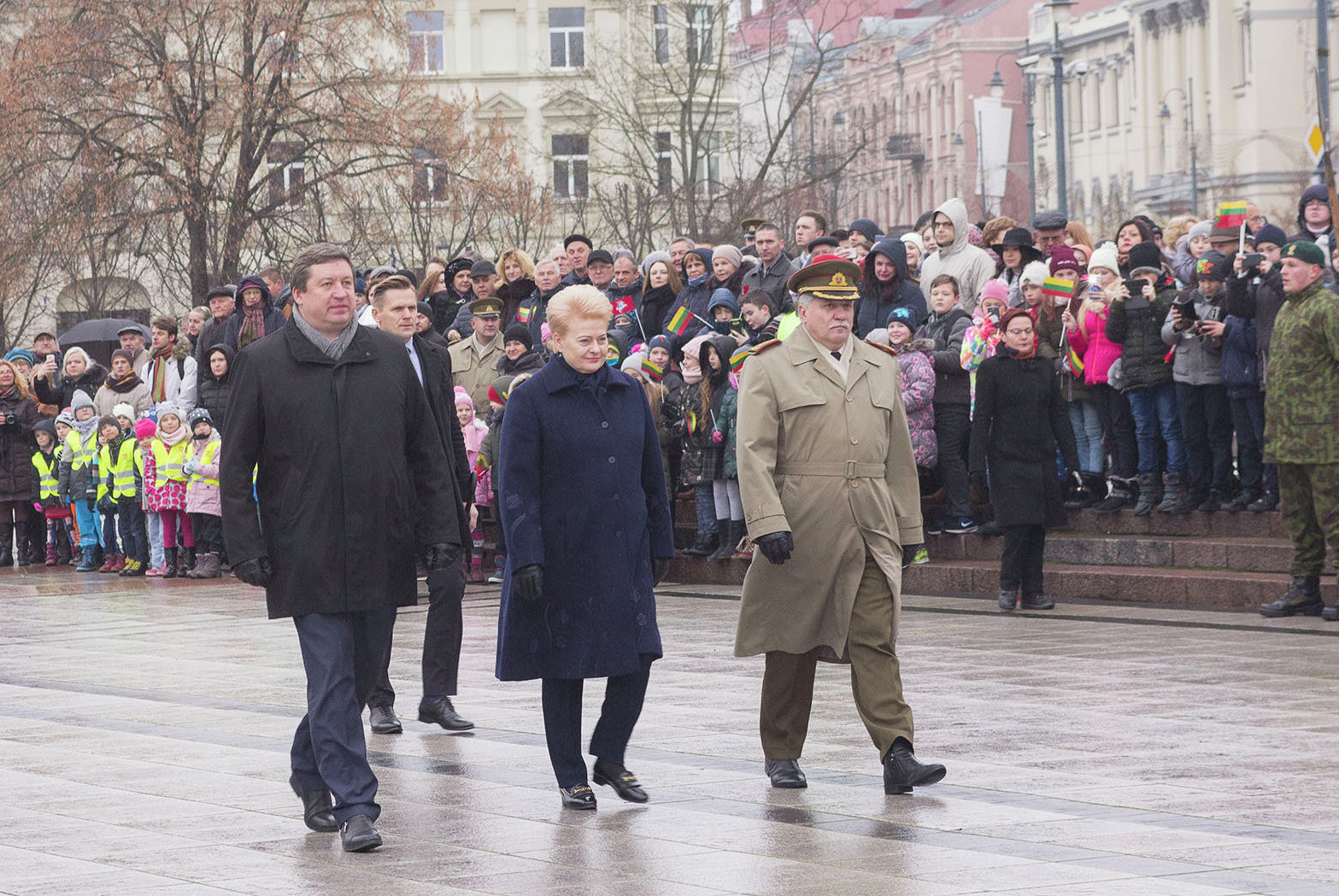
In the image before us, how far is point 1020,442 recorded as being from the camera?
14453mm

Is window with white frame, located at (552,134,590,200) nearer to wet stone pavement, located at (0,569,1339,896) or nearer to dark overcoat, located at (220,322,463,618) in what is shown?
wet stone pavement, located at (0,569,1339,896)

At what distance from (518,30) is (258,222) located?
34779mm

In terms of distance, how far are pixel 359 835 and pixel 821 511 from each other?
90.3 inches

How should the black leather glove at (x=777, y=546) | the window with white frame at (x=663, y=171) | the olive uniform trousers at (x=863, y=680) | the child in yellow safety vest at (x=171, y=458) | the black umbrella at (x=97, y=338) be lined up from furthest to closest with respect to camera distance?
the window with white frame at (x=663, y=171)
the black umbrella at (x=97, y=338)
the child in yellow safety vest at (x=171, y=458)
the olive uniform trousers at (x=863, y=680)
the black leather glove at (x=777, y=546)

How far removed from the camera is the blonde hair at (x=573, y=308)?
823 cm

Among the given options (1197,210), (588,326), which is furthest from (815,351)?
(1197,210)

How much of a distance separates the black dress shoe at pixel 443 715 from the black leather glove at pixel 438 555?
2.38 metres

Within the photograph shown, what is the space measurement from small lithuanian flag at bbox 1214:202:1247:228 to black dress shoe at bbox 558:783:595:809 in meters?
9.00

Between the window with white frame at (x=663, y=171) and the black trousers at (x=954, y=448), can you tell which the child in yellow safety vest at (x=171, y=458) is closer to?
the black trousers at (x=954, y=448)

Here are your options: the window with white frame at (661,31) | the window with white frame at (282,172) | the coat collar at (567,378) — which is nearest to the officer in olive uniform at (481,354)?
the coat collar at (567,378)

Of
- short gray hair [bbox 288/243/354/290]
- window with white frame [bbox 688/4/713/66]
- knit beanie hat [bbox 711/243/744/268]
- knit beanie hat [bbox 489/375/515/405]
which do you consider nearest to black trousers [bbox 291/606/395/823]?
short gray hair [bbox 288/243/354/290]

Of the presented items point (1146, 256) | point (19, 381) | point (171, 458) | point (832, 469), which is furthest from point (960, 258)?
Answer: point (19, 381)

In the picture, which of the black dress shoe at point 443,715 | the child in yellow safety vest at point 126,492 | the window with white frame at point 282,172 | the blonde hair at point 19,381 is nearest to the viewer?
the black dress shoe at point 443,715

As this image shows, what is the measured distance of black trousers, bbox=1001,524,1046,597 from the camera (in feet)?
47.9
